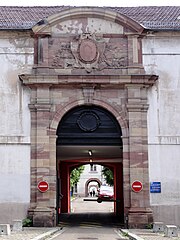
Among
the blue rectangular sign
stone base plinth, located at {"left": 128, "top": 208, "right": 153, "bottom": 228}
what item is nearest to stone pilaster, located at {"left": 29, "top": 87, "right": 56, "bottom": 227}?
stone base plinth, located at {"left": 128, "top": 208, "right": 153, "bottom": 228}

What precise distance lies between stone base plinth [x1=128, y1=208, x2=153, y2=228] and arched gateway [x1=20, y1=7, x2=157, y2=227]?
268 millimetres

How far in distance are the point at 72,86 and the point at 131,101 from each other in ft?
7.79

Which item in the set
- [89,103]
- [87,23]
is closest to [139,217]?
[89,103]

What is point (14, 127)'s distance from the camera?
18562 millimetres

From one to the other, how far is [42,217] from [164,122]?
592cm

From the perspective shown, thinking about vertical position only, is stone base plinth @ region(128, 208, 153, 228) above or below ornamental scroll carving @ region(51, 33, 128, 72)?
below

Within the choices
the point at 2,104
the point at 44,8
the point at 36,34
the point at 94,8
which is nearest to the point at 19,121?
the point at 2,104

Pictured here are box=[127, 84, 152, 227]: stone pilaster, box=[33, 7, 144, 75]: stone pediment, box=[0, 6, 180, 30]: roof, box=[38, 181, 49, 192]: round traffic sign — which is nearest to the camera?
box=[127, 84, 152, 227]: stone pilaster

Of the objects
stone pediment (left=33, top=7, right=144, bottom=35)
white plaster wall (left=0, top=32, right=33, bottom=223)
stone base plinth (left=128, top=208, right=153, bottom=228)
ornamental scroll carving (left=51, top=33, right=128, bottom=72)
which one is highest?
stone pediment (left=33, top=7, right=144, bottom=35)

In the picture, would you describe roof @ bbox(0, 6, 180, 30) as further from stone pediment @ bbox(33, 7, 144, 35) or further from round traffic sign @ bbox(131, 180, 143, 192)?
round traffic sign @ bbox(131, 180, 143, 192)

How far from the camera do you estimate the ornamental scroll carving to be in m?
18.9

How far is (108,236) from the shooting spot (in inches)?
607

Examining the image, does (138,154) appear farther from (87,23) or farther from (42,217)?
(87,23)

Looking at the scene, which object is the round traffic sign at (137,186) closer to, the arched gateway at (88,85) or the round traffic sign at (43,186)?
the arched gateway at (88,85)
